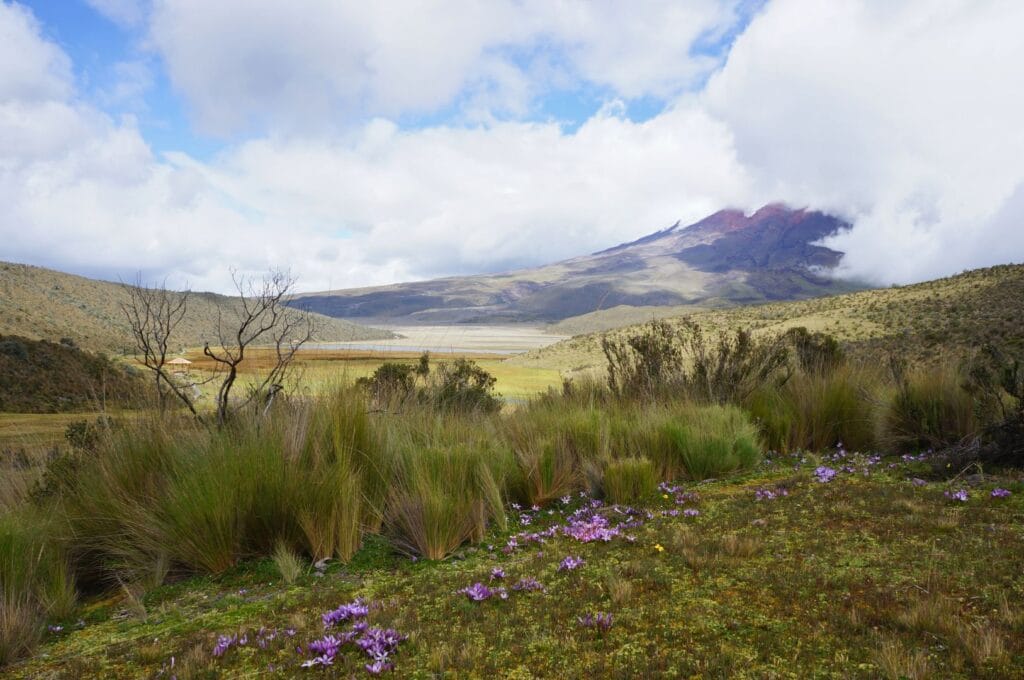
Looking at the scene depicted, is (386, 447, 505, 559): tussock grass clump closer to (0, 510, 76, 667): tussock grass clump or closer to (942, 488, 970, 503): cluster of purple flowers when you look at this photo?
(0, 510, 76, 667): tussock grass clump

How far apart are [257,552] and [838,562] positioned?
10.8 feet

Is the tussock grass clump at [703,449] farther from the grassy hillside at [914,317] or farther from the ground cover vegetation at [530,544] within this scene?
the grassy hillside at [914,317]

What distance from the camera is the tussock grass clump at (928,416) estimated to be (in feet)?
18.5

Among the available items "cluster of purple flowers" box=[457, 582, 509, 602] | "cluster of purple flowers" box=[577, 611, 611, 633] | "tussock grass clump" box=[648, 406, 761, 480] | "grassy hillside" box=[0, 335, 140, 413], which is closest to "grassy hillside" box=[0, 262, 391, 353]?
"grassy hillside" box=[0, 335, 140, 413]

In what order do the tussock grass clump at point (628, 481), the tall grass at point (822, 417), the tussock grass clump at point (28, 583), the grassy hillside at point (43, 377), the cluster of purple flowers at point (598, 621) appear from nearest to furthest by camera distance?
the cluster of purple flowers at point (598, 621), the tussock grass clump at point (28, 583), the tussock grass clump at point (628, 481), the tall grass at point (822, 417), the grassy hillside at point (43, 377)

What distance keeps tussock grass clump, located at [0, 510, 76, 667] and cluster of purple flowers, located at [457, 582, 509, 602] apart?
1.96 meters

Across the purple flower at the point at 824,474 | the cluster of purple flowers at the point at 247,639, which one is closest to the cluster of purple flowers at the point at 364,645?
the cluster of purple flowers at the point at 247,639

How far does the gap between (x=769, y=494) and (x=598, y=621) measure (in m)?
2.31

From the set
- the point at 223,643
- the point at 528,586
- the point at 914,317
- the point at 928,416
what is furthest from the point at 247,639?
the point at 914,317

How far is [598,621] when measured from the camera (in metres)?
2.36

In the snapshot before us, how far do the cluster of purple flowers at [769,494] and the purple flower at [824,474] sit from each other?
427 millimetres

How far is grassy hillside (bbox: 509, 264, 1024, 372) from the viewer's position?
29.1 metres

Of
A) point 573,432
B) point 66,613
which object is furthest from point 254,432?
point 573,432

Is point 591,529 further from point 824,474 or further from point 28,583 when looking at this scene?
point 28,583
